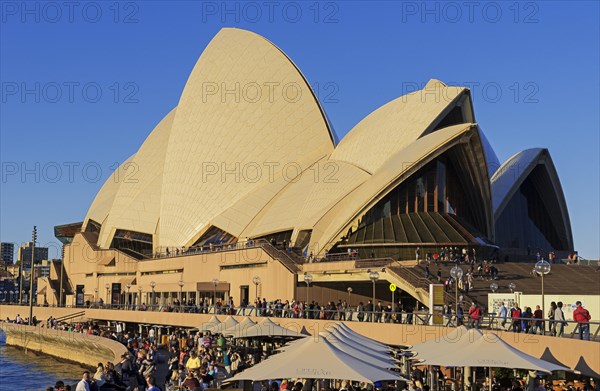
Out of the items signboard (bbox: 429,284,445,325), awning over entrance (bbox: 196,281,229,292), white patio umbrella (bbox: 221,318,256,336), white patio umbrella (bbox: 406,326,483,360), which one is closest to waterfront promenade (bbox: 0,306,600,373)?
signboard (bbox: 429,284,445,325)

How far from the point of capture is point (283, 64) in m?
50.1

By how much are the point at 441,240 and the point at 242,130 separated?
16461 millimetres

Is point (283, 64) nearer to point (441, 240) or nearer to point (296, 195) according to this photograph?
point (296, 195)

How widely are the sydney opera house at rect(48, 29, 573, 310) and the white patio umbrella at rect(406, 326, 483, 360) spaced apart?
18.4 m

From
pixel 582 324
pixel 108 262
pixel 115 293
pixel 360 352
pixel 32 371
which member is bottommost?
pixel 32 371

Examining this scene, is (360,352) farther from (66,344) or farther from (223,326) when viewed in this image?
(66,344)

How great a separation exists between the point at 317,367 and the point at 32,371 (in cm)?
2906

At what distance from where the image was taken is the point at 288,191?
46281 mm

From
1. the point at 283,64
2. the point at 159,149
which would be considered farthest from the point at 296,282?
the point at 159,149

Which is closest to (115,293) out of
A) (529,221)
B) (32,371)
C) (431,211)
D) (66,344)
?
(66,344)

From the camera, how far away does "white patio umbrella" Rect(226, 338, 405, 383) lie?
12.0 m

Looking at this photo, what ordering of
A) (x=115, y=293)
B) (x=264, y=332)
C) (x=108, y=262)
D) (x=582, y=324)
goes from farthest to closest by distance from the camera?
(x=108, y=262), (x=115, y=293), (x=264, y=332), (x=582, y=324)

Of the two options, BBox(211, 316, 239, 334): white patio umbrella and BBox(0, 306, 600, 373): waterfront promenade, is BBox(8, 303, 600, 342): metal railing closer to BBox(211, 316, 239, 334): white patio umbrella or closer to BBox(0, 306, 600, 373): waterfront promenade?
BBox(0, 306, 600, 373): waterfront promenade

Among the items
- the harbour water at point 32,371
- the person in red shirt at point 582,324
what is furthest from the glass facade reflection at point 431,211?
the person in red shirt at point 582,324
